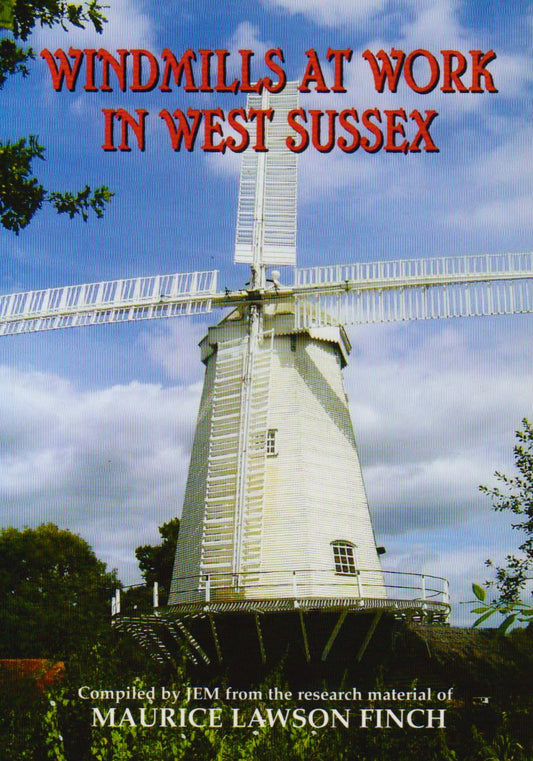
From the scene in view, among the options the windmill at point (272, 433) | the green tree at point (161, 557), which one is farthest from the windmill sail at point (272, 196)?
the green tree at point (161, 557)

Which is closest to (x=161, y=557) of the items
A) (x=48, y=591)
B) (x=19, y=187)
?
(x=48, y=591)

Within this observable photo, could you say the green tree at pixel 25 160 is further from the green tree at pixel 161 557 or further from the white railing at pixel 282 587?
the green tree at pixel 161 557

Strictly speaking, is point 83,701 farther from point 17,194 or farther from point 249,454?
point 249,454

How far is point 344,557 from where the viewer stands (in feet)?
58.0

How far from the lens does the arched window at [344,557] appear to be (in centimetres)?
1748

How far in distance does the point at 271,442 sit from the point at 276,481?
43.6 inches

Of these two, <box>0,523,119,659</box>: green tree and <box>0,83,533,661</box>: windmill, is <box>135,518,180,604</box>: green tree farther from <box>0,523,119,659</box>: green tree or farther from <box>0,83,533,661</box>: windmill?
<box>0,83,533,661</box>: windmill

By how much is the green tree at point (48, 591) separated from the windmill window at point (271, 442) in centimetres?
1164

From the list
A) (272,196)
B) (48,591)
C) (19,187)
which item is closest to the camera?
(19,187)

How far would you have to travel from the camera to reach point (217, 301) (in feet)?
65.7

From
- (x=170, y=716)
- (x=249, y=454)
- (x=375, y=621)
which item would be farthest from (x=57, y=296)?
(x=170, y=716)

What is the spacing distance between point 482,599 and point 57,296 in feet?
62.7

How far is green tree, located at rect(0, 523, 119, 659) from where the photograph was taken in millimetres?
33594

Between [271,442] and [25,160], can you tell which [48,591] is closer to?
Result: [271,442]
